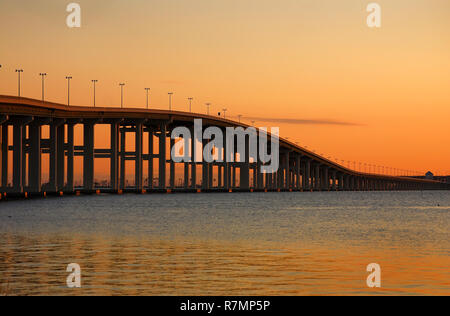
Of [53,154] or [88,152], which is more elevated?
[88,152]

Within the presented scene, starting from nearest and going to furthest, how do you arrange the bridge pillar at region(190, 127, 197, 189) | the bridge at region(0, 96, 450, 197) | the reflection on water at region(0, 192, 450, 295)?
the reflection on water at region(0, 192, 450, 295)
the bridge at region(0, 96, 450, 197)
the bridge pillar at region(190, 127, 197, 189)

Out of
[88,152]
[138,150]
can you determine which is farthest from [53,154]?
[138,150]

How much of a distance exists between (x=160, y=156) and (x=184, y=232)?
114 meters

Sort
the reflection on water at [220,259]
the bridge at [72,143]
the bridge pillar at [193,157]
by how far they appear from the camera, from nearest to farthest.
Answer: the reflection on water at [220,259]
the bridge at [72,143]
the bridge pillar at [193,157]

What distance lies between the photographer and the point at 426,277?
2489 centimetres

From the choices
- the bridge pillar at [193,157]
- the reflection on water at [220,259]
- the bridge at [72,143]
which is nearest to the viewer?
the reflection on water at [220,259]

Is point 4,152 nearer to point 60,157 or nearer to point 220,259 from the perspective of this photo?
point 60,157

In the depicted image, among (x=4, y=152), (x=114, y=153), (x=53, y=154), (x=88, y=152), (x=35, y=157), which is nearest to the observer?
Answer: (x=4, y=152)

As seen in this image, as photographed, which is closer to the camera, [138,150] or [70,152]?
[70,152]

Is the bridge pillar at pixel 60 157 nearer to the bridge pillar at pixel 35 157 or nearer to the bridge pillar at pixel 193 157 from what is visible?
the bridge pillar at pixel 35 157

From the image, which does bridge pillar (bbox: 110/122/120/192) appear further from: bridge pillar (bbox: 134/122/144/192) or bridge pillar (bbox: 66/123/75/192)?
bridge pillar (bbox: 66/123/75/192)

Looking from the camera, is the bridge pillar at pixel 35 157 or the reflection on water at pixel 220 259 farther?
the bridge pillar at pixel 35 157

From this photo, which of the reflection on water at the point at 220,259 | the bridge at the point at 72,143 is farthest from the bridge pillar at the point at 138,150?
the reflection on water at the point at 220,259

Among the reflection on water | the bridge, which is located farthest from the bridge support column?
the reflection on water
